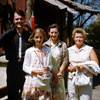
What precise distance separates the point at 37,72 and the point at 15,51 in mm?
447

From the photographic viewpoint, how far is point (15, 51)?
10.0 ft

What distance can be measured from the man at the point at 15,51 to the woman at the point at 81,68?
758mm

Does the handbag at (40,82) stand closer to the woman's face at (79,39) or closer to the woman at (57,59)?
the woman at (57,59)

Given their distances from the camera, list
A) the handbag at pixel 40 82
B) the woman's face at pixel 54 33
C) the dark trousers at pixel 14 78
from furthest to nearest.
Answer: the woman's face at pixel 54 33, the dark trousers at pixel 14 78, the handbag at pixel 40 82

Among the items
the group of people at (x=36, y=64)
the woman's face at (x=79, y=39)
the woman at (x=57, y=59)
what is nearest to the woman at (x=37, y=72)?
the group of people at (x=36, y=64)

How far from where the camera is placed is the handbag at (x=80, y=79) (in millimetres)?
3038

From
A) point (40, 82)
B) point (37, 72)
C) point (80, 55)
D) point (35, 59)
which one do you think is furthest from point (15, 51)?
point (80, 55)

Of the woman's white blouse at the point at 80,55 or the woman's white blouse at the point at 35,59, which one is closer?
the woman's white blouse at the point at 35,59

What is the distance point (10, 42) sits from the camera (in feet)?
9.98

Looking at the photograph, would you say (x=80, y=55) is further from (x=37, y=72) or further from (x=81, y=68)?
(x=37, y=72)

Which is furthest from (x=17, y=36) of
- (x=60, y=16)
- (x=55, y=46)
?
(x=60, y=16)

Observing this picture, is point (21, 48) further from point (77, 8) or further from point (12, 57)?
point (77, 8)

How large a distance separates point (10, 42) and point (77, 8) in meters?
4.55

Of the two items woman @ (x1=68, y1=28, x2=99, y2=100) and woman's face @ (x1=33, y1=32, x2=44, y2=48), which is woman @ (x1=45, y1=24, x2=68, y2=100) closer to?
woman @ (x1=68, y1=28, x2=99, y2=100)
